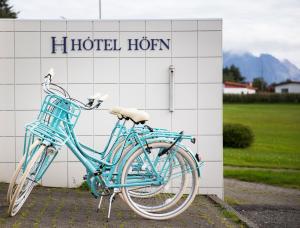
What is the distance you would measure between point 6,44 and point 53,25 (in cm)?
74

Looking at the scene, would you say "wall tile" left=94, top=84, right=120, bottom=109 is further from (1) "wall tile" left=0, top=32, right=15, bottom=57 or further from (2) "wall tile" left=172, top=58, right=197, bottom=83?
(1) "wall tile" left=0, top=32, right=15, bottom=57

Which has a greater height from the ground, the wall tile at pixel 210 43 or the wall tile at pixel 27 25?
the wall tile at pixel 27 25

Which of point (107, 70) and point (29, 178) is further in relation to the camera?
point (107, 70)

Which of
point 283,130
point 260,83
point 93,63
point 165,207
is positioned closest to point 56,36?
point 93,63

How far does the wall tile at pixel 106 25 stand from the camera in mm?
9148

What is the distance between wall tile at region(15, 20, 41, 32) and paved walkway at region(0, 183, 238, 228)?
94.6 inches

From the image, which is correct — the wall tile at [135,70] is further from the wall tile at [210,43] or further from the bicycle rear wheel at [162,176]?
the bicycle rear wheel at [162,176]

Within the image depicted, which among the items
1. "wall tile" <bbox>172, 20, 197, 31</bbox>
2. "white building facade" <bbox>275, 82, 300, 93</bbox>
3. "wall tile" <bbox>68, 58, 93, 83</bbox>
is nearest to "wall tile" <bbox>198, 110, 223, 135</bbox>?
"wall tile" <bbox>172, 20, 197, 31</bbox>

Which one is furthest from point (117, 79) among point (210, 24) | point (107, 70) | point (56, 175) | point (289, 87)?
point (289, 87)

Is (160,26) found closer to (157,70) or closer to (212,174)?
(157,70)

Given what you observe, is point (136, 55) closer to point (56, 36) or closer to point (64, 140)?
point (56, 36)

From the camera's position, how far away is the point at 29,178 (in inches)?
260

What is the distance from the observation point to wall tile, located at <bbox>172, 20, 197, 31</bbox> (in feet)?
29.9

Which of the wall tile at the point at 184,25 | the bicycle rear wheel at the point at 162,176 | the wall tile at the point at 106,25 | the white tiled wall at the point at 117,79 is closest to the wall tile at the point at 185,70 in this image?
the white tiled wall at the point at 117,79
